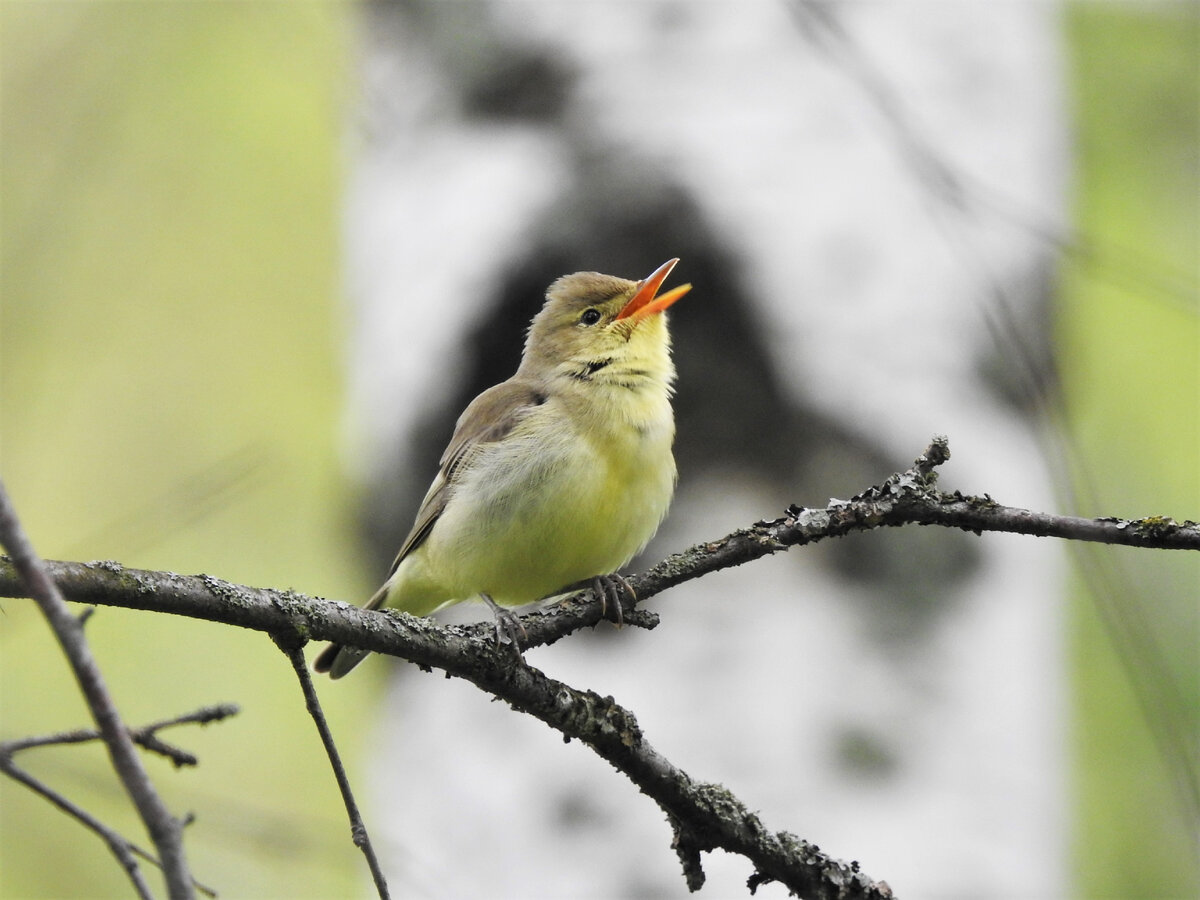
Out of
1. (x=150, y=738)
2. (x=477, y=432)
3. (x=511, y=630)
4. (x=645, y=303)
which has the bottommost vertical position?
(x=150, y=738)

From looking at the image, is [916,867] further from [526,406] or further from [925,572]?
[526,406]

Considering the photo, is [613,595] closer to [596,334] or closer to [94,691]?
[596,334]

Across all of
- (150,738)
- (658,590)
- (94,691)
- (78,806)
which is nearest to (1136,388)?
(658,590)

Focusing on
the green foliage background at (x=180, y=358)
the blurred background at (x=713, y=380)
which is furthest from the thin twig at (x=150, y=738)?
the green foliage background at (x=180, y=358)

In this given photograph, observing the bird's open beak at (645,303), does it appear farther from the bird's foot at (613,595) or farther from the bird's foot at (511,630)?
the bird's foot at (511,630)

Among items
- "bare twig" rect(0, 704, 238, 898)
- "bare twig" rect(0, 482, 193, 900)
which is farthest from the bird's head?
"bare twig" rect(0, 482, 193, 900)

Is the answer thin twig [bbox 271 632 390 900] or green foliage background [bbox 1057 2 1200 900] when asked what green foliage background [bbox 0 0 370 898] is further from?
green foliage background [bbox 1057 2 1200 900]

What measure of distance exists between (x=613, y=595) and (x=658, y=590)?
1.06ft

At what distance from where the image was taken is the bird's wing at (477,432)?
3.18 metres

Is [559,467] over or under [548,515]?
over

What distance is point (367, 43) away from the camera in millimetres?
5488

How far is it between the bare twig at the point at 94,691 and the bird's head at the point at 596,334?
89.0 inches

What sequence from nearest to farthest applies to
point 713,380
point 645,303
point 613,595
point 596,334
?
point 613,595 → point 645,303 → point 596,334 → point 713,380

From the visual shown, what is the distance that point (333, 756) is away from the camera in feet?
4.82
